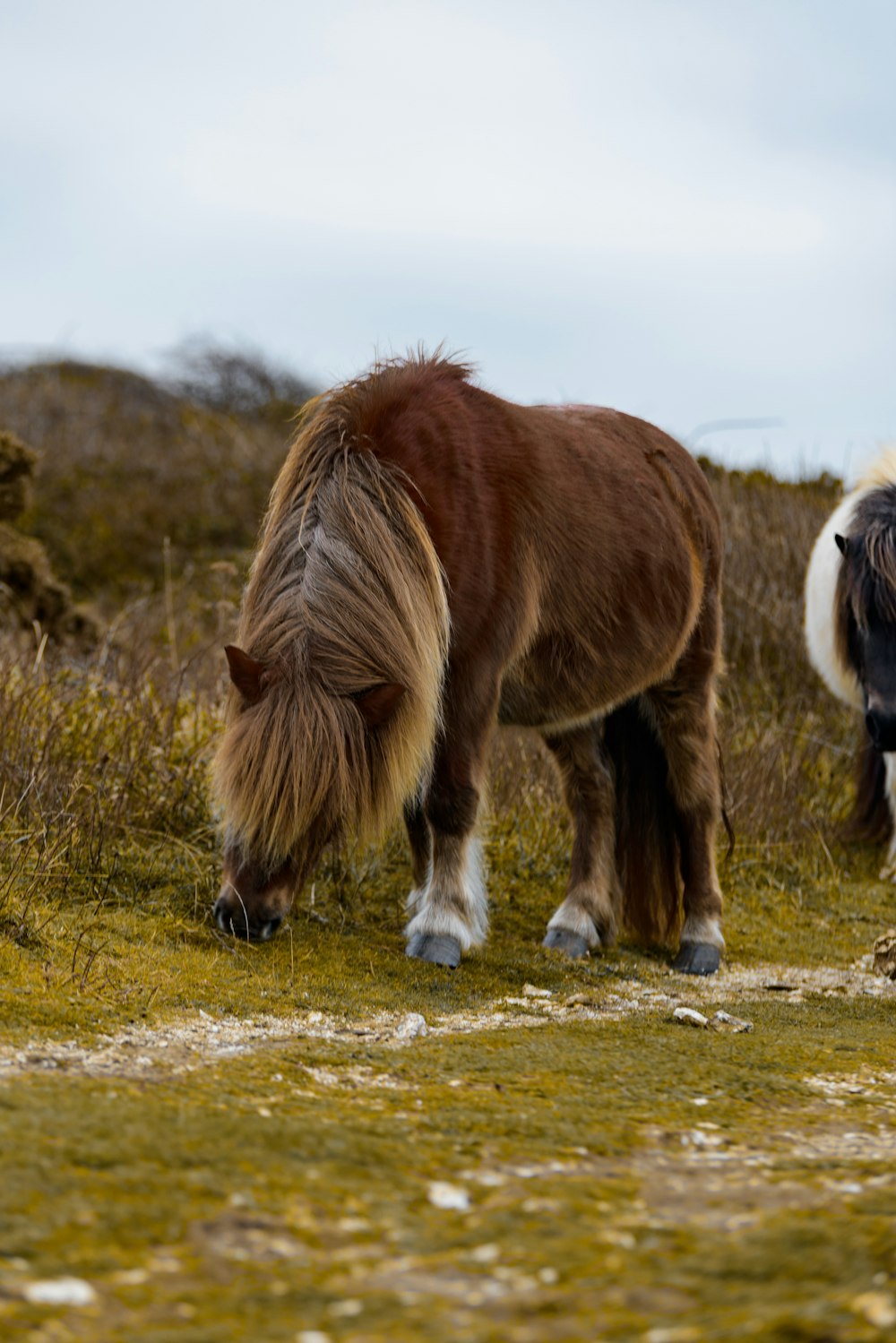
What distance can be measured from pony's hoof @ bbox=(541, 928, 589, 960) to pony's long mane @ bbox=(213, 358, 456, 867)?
4.06 feet

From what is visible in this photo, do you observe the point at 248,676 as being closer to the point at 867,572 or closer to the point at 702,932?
the point at 702,932

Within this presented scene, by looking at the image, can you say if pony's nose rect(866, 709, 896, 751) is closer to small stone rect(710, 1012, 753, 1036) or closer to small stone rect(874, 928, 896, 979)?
small stone rect(874, 928, 896, 979)

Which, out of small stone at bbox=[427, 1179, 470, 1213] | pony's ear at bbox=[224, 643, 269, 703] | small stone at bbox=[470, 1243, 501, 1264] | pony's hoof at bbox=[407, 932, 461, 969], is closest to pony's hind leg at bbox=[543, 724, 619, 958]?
pony's hoof at bbox=[407, 932, 461, 969]

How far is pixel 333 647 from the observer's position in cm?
355

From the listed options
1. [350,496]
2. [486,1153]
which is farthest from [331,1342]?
[350,496]

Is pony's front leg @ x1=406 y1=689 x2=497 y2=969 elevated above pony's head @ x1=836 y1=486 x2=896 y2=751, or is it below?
below

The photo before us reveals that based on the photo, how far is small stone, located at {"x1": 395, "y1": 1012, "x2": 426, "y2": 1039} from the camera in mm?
3043

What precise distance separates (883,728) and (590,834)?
1.39 metres

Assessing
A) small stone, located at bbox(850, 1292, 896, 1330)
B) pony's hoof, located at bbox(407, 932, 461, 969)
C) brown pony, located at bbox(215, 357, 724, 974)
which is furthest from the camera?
pony's hoof, located at bbox(407, 932, 461, 969)

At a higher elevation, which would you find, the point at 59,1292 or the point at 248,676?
the point at 248,676

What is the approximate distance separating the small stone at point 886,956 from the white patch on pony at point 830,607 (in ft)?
5.80

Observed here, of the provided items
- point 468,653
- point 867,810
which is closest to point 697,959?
point 468,653

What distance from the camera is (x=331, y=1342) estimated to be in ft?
4.18

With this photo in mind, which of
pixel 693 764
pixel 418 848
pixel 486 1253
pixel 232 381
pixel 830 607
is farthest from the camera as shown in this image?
pixel 232 381
